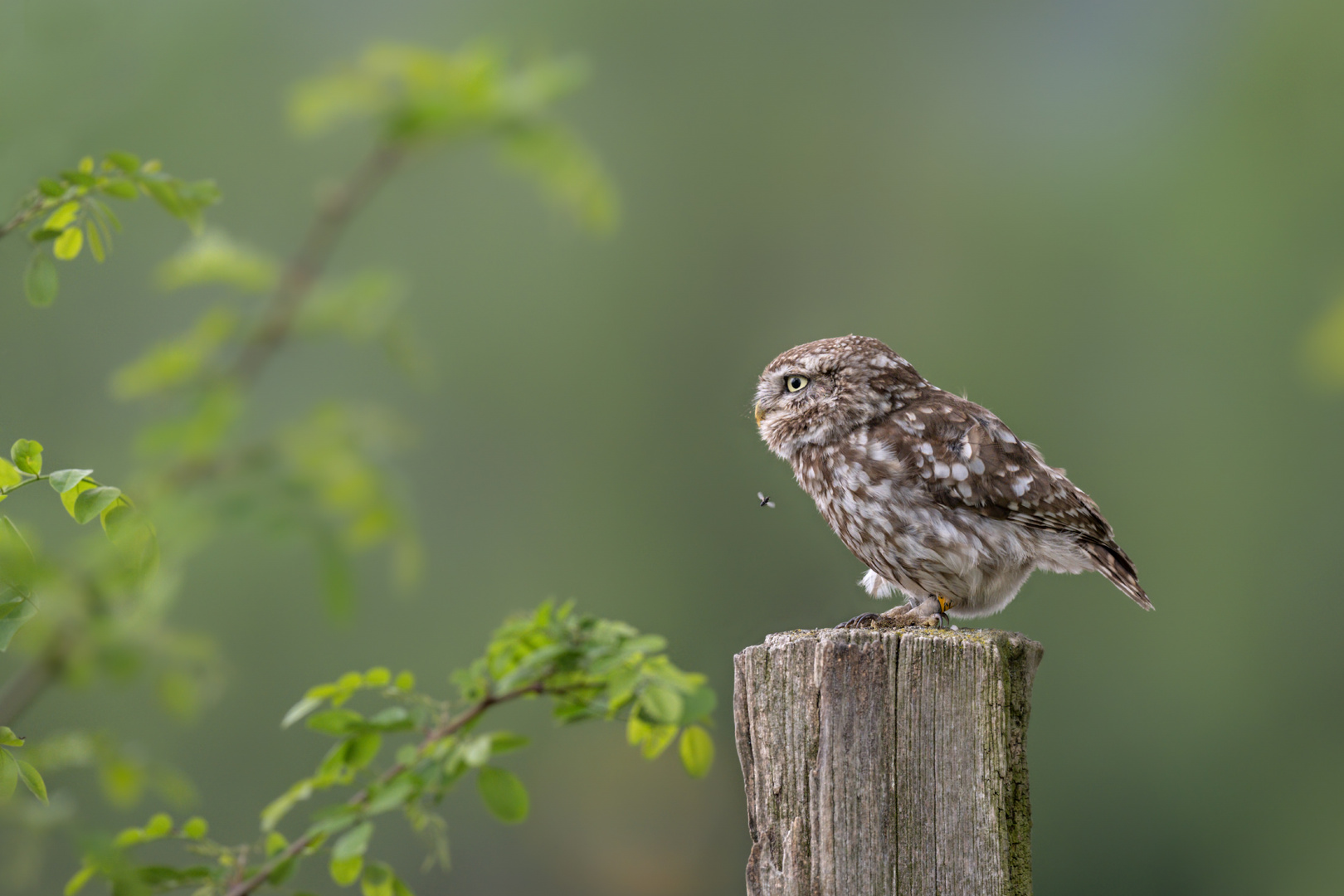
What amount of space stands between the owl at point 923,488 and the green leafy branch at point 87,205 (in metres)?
1.78

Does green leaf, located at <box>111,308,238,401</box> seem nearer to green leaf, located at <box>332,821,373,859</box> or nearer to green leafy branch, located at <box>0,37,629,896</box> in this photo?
green leafy branch, located at <box>0,37,629,896</box>

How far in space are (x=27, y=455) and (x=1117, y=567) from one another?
2.54 m

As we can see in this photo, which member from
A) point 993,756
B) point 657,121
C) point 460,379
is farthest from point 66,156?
point 657,121

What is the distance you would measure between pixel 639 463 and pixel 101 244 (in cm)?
1092

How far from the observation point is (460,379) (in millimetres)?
11820

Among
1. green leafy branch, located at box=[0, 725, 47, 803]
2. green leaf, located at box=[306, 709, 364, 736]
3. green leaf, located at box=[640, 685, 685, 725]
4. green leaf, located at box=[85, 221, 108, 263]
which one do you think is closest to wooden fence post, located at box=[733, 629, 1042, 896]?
green leaf, located at box=[640, 685, 685, 725]

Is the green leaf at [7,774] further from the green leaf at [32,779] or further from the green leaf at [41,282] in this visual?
the green leaf at [41,282]

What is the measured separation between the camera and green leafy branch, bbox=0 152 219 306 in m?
1.32

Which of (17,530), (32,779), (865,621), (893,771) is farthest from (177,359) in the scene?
(865,621)

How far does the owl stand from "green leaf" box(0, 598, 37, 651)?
5.94 ft

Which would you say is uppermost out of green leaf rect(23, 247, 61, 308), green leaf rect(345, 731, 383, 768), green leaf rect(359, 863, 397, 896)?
green leaf rect(23, 247, 61, 308)

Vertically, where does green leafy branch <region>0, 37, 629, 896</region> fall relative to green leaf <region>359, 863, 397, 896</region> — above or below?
above

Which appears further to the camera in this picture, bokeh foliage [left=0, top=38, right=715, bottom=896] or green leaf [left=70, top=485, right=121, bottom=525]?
green leaf [left=70, top=485, right=121, bottom=525]

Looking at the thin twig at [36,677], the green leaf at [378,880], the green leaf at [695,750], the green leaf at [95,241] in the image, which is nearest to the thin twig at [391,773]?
the green leaf at [378,880]
